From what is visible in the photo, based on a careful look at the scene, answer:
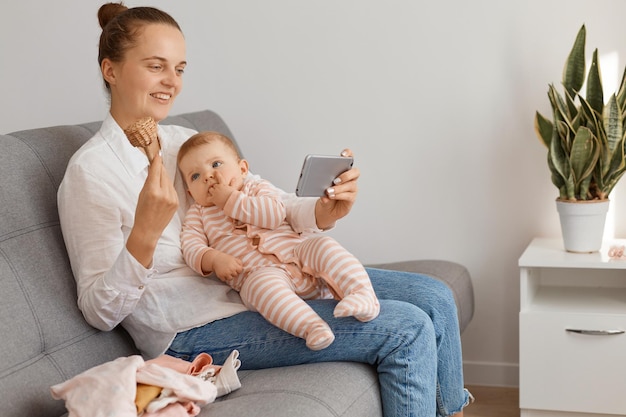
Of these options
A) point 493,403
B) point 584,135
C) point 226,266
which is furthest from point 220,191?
point 493,403

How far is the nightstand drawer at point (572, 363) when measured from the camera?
2.49m

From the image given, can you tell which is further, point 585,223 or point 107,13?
point 585,223

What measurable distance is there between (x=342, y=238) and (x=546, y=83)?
3.02ft

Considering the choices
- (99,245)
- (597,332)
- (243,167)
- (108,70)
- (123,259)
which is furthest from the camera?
(597,332)

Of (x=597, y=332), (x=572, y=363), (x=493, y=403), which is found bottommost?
(x=493, y=403)

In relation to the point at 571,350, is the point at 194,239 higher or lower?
higher

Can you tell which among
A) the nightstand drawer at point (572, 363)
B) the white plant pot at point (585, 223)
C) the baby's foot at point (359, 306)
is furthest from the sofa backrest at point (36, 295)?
the white plant pot at point (585, 223)

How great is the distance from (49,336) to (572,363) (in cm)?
153

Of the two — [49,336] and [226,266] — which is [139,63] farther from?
[49,336]

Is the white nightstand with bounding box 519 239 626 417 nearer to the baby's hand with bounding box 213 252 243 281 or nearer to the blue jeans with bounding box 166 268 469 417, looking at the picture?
the blue jeans with bounding box 166 268 469 417

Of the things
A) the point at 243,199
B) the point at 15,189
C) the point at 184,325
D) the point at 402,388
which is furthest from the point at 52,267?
the point at 402,388

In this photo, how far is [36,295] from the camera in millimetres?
Answer: 1817

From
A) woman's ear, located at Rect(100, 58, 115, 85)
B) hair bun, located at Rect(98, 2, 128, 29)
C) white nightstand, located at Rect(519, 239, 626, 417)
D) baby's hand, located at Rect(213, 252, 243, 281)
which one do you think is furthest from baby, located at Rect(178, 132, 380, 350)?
white nightstand, located at Rect(519, 239, 626, 417)

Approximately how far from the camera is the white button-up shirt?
181cm
